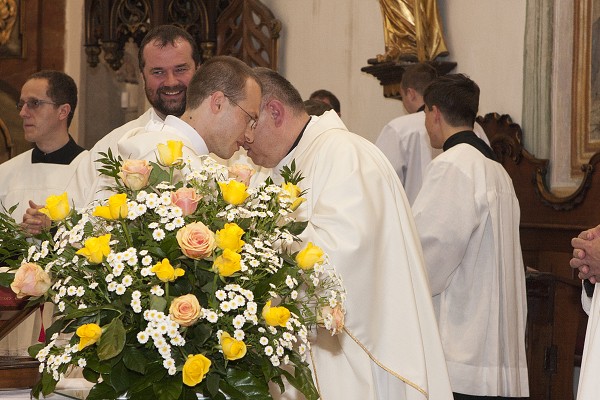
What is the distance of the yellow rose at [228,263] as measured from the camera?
7.29 feet

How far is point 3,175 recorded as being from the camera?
5.77 metres

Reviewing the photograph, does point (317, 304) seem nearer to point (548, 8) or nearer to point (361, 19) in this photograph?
point (548, 8)

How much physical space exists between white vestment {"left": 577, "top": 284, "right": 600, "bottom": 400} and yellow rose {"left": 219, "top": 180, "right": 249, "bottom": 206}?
1498mm

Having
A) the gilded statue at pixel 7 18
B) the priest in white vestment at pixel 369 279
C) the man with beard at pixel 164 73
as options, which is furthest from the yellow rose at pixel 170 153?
the gilded statue at pixel 7 18

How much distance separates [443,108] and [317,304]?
3.22 meters

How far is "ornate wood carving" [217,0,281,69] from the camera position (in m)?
10.1

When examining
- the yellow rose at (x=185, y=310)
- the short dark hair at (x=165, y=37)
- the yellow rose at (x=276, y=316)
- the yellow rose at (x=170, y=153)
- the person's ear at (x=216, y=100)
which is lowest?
the yellow rose at (x=276, y=316)

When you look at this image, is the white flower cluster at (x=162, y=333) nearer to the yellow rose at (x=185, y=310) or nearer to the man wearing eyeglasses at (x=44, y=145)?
the yellow rose at (x=185, y=310)

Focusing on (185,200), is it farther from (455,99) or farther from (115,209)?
(455,99)

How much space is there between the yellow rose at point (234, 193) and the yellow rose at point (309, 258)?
0.66 ft

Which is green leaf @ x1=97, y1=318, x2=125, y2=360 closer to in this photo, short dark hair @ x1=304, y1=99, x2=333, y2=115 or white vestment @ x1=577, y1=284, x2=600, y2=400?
white vestment @ x1=577, y1=284, x2=600, y2=400

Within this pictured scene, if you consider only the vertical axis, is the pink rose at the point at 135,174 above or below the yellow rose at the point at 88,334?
above

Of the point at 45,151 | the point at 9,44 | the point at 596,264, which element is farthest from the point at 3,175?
the point at 9,44

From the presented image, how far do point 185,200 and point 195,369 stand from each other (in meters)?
0.40
